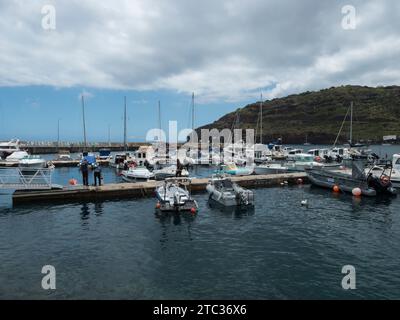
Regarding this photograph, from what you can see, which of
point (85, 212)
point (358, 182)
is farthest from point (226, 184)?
point (358, 182)

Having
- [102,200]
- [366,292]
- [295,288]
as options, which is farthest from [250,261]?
[102,200]

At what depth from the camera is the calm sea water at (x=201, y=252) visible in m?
14.3

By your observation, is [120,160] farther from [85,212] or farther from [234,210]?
[234,210]

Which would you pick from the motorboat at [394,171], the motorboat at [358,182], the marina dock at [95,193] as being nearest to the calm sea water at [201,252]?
the marina dock at [95,193]

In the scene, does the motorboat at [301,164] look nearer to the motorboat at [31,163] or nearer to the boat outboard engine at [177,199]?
the boat outboard engine at [177,199]

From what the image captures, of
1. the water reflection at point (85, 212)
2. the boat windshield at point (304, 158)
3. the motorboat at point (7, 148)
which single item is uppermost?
the motorboat at point (7, 148)

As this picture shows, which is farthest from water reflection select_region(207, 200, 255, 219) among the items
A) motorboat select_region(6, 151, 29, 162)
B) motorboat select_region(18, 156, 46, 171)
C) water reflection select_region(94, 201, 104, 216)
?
motorboat select_region(6, 151, 29, 162)

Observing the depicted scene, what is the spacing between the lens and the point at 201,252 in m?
18.7

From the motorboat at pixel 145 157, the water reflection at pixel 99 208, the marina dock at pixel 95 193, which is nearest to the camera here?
the water reflection at pixel 99 208

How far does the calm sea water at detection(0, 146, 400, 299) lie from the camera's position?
46.9ft

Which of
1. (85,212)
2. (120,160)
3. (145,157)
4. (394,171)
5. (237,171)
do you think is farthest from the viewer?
(120,160)

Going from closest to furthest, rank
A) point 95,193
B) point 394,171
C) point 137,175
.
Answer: point 95,193 < point 394,171 < point 137,175

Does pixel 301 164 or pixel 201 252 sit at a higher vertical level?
pixel 301 164
